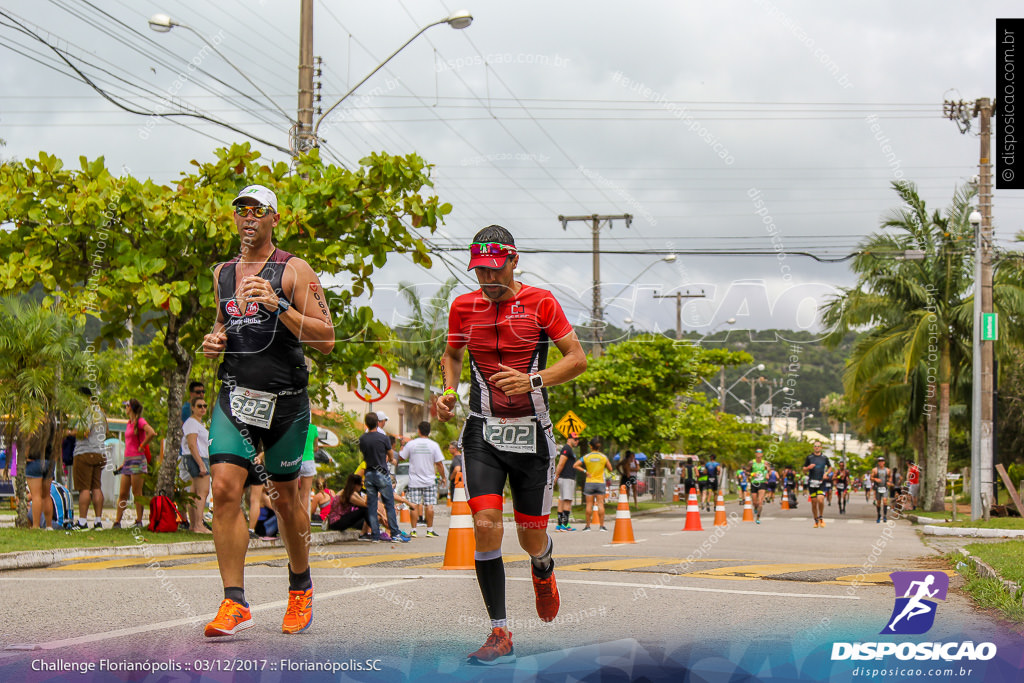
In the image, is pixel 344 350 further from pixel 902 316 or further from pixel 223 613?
pixel 902 316

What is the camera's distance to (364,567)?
10680 millimetres

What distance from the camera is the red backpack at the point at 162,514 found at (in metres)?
14.4

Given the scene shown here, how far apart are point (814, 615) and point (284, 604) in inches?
137

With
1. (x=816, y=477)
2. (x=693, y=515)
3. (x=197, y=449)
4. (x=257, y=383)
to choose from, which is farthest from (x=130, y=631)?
(x=816, y=477)

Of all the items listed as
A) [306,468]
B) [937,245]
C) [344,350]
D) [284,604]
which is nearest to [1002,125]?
[344,350]

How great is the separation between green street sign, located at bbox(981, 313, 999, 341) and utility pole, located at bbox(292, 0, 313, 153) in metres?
16.7

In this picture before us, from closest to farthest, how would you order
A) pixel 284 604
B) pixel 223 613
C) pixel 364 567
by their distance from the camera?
Answer: pixel 223 613 → pixel 284 604 → pixel 364 567

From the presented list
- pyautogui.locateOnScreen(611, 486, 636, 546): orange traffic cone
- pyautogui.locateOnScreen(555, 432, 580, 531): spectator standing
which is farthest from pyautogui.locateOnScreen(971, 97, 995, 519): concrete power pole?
pyautogui.locateOnScreen(611, 486, 636, 546): orange traffic cone

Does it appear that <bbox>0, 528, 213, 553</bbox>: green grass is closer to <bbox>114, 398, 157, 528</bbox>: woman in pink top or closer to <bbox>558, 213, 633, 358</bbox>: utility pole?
<bbox>114, 398, 157, 528</bbox>: woman in pink top

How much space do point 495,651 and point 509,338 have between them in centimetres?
148

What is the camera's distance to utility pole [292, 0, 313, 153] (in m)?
17.0

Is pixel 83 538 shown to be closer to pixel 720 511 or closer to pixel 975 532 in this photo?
pixel 720 511

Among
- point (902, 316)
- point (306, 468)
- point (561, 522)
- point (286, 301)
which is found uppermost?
point (902, 316)

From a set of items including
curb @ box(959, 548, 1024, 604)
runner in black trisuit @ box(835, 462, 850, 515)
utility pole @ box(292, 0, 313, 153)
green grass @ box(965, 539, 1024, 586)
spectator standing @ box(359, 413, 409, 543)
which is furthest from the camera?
runner in black trisuit @ box(835, 462, 850, 515)
